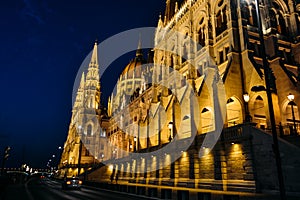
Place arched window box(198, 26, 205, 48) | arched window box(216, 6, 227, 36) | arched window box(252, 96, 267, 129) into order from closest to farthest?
1. arched window box(252, 96, 267, 129)
2. arched window box(216, 6, 227, 36)
3. arched window box(198, 26, 205, 48)

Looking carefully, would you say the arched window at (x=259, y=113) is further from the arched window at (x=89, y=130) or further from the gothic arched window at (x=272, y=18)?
the arched window at (x=89, y=130)

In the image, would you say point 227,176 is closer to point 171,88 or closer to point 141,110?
point 171,88

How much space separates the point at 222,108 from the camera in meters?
25.4

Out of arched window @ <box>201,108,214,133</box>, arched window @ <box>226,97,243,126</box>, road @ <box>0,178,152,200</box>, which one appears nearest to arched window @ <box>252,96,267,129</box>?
arched window @ <box>226,97,243,126</box>

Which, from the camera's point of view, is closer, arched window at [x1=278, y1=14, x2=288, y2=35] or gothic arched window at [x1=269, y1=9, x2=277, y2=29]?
gothic arched window at [x1=269, y1=9, x2=277, y2=29]

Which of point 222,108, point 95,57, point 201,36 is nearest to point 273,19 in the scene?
point 201,36

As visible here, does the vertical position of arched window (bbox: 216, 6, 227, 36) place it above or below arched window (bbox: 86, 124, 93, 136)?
above

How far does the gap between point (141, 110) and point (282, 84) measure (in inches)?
1315

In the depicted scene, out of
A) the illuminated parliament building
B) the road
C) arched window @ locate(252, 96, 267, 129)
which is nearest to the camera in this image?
the illuminated parliament building

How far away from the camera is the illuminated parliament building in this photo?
58.6 ft

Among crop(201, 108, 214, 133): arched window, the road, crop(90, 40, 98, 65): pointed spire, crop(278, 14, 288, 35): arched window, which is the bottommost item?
the road

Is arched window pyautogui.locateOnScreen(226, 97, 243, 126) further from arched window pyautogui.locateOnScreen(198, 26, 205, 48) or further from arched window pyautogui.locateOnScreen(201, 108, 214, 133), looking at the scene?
arched window pyautogui.locateOnScreen(198, 26, 205, 48)

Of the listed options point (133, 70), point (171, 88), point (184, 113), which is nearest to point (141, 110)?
point (171, 88)

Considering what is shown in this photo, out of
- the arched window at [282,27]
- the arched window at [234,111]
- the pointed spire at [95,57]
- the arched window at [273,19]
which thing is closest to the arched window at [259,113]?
the arched window at [234,111]
